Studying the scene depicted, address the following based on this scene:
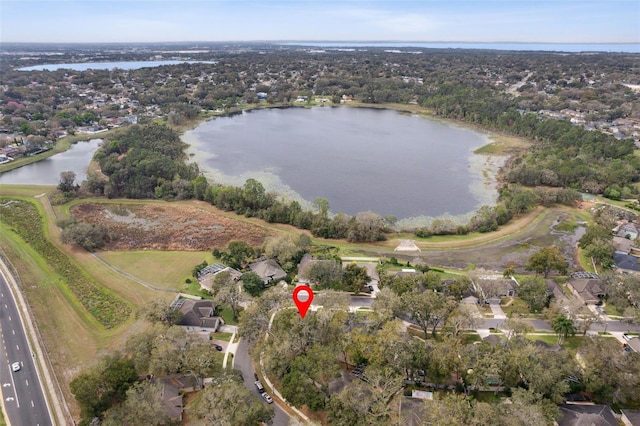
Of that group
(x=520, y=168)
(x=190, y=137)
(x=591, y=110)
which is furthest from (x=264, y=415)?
(x=591, y=110)

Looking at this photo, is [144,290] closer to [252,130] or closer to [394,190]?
[394,190]

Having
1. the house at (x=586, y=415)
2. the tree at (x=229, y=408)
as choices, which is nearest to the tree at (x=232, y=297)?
the tree at (x=229, y=408)

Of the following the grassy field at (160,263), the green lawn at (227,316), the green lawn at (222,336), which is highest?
the grassy field at (160,263)

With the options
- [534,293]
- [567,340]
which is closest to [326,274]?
[534,293]

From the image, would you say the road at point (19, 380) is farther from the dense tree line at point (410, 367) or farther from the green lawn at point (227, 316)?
the dense tree line at point (410, 367)

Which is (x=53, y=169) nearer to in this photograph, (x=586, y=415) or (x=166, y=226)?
(x=166, y=226)

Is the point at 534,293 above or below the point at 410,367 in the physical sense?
below
